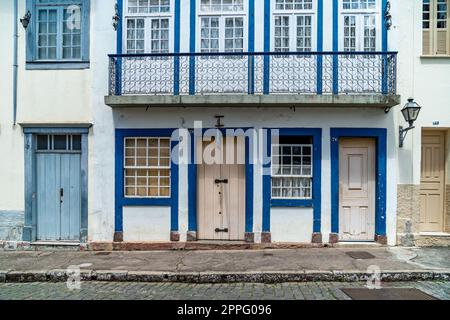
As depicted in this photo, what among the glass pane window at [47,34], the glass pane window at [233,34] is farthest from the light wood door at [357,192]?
the glass pane window at [47,34]

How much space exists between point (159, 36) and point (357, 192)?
6.00 m

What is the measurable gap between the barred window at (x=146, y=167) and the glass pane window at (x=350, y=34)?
4.75 metres

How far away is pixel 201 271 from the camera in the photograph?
703 cm

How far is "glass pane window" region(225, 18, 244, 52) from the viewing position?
9.12m

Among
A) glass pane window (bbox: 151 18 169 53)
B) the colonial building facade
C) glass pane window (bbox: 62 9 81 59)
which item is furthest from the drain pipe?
glass pane window (bbox: 151 18 169 53)

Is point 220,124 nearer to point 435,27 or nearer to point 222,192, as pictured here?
point 222,192

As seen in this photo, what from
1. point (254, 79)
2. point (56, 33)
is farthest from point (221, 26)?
point (56, 33)

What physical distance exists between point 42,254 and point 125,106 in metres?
3.84

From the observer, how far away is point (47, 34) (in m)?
9.47

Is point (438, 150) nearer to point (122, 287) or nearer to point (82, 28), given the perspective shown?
point (122, 287)

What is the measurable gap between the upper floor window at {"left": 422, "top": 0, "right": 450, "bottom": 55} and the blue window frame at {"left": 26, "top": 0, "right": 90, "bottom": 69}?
8.05m

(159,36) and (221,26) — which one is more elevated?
(221,26)

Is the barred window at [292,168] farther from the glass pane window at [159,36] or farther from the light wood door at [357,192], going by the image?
the glass pane window at [159,36]

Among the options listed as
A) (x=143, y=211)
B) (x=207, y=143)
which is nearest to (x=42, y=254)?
(x=143, y=211)
